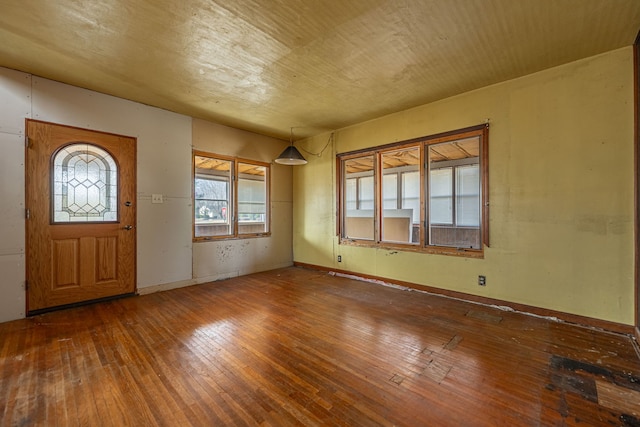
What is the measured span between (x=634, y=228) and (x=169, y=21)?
16.2ft

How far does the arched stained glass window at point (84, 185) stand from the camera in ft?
11.4

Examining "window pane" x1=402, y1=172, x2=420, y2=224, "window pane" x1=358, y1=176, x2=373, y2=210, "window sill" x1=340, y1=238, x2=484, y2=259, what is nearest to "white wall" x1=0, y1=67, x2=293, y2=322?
"window sill" x1=340, y1=238, x2=484, y2=259

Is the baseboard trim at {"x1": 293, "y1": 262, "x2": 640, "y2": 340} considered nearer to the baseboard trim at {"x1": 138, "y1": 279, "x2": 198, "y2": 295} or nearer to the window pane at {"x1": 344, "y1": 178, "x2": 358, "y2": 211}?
the window pane at {"x1": 344, "y1": 178, "x2": 358, "y2": 211}

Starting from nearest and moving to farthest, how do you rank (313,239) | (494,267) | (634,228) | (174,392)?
(174,392)
(634,228)
(494,267)
(313,239)

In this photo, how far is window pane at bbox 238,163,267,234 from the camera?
5477mm

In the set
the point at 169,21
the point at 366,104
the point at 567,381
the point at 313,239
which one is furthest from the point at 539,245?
the point at 169,21

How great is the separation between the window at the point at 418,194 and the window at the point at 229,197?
69.3 inches

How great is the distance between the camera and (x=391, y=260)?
466 cm

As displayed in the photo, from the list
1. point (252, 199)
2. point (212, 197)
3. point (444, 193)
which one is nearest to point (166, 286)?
point (212, 197)

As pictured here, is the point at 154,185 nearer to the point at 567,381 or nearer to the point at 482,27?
the point at 482,27

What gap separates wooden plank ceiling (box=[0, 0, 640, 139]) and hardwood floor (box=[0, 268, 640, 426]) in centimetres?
294

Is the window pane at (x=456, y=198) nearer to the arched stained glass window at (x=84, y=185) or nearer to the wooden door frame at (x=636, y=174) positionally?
the wooden door frame at (x=636, y=174)

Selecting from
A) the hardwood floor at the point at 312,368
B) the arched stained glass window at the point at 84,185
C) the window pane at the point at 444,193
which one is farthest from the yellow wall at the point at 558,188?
the arched stained glass window at the point at 84,185

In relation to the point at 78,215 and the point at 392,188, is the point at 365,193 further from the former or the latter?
the point at 78,215
